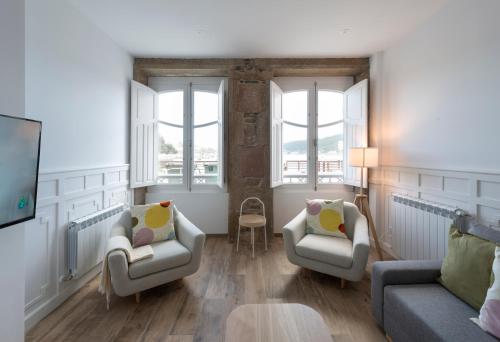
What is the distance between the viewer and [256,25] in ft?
9.38

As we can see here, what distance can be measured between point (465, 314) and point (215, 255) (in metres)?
2.65

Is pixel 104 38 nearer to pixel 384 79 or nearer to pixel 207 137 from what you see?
pixel 207 137

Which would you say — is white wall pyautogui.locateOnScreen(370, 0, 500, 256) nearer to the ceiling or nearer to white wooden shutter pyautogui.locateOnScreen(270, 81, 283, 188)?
the ceiling

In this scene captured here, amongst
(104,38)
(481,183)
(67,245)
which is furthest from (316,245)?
(104,38)

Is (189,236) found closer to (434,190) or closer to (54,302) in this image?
(54,302)

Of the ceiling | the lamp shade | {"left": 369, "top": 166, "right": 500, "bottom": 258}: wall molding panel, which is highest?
the ceiling

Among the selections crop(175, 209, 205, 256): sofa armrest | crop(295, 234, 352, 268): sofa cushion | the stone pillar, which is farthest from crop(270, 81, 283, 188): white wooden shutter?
crop(175, 209, 205, 256): sofa armrest

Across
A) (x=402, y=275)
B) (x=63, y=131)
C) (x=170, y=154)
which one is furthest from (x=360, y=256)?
(x=170, y=154)

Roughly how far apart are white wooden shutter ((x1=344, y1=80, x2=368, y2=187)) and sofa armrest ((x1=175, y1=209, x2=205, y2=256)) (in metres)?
2.43

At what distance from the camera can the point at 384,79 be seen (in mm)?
3551

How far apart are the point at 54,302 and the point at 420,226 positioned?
3716 millimetres

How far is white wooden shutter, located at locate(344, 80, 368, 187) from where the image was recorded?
365 centimetres

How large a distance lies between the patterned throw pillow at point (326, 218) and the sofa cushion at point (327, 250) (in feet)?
0.41

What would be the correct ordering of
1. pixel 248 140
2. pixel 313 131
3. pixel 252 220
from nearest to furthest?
pixel 252 220 → pixel 248 140 → pixel 313 131
